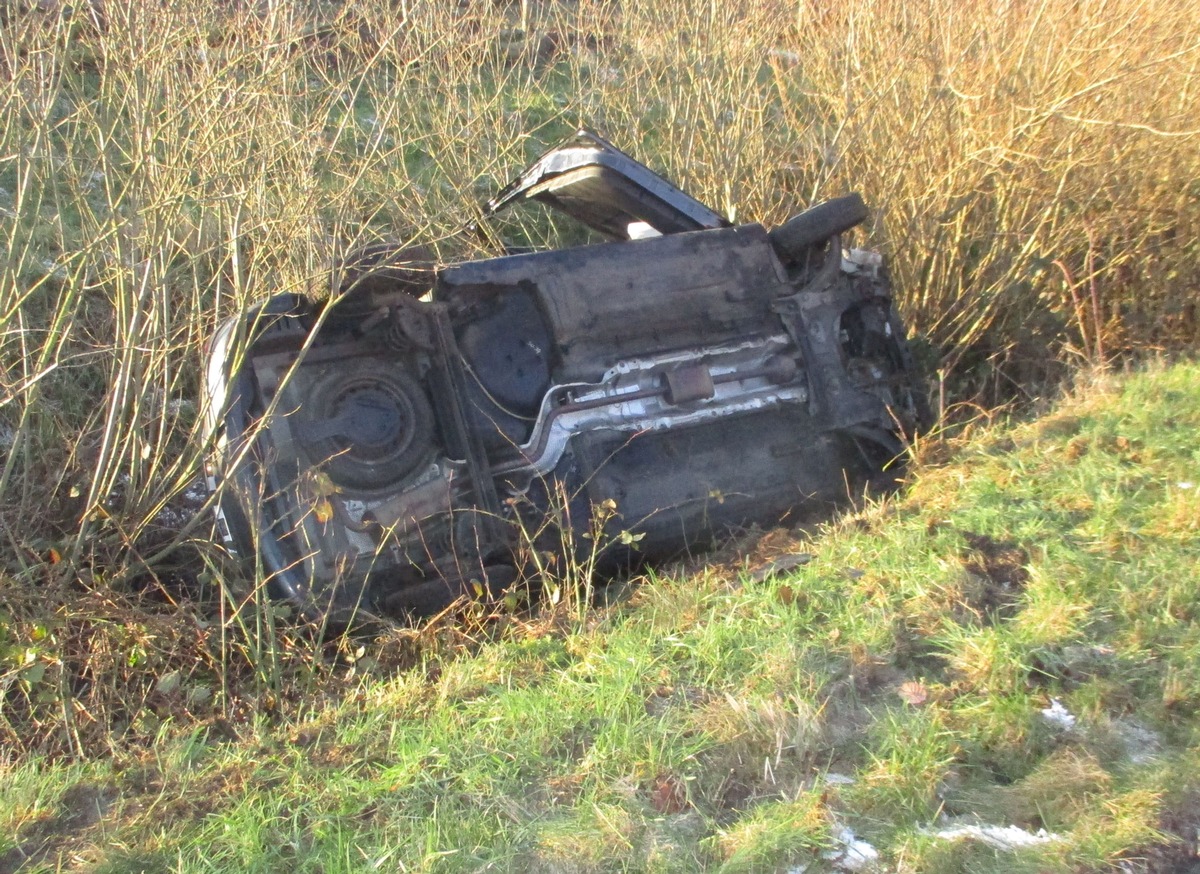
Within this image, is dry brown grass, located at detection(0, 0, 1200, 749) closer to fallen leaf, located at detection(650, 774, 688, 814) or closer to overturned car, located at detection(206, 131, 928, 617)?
overturned car, located at detection(206, 131, 928, 617)

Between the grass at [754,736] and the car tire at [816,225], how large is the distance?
1649 mm

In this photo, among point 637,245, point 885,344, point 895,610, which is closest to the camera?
point 895,610

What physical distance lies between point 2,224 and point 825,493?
359 cm

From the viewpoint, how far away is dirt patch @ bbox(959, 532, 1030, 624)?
345 cm

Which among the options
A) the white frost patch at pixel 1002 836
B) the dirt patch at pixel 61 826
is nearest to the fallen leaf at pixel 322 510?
the dirt patch at pixel 61 826

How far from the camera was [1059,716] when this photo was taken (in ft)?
9.50

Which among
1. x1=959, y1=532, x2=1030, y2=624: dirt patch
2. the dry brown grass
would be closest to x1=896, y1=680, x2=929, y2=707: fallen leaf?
x1=959, y1=532, x2=1030, y2=624: dirt patch

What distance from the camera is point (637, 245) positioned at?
4812mm

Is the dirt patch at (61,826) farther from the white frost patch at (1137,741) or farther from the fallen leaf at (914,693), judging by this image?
the white frost patch at (1137,741)

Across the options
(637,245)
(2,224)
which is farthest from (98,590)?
(637,245)

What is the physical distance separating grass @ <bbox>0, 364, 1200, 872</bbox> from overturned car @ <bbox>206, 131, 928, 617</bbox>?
48 cm

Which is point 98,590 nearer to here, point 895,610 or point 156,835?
point 156,835

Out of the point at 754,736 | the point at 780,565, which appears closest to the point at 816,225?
the point at 780,565

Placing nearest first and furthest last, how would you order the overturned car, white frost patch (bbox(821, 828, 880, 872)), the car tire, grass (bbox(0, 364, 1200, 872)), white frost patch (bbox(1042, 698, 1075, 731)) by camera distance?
1. white frost patch (bbox(821, 828, 880, 872))
2. grass (bbox(0, 364, 1200, 872))
3. white frost patch (bbox(1042, 698, 1075, 731))
4. the overturned car
5. the car tire
